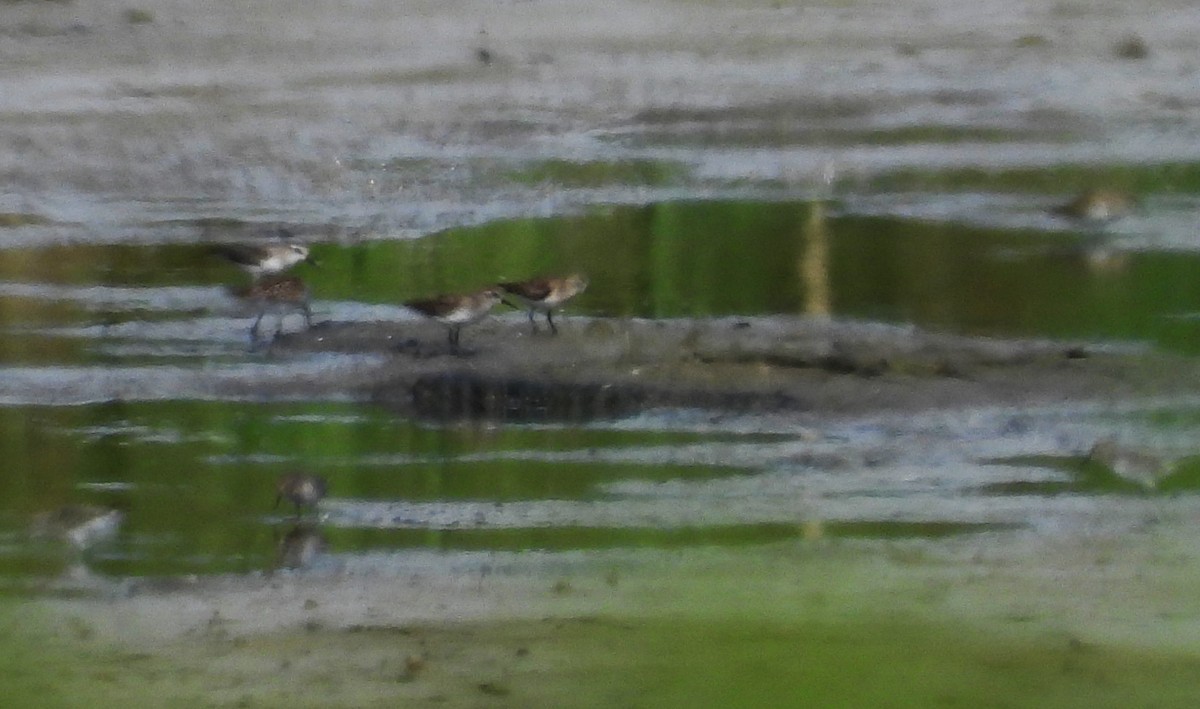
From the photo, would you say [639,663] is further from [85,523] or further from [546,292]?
[85,523]

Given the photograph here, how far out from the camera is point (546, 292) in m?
1.33

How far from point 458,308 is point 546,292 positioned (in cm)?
9

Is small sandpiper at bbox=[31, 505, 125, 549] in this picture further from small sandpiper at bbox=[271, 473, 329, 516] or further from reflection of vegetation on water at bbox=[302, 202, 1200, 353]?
reflection of vegetation on water at bbox=[302, 202, 1200, 353]

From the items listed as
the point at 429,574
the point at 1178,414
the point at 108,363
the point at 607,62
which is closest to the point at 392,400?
the point at 429,574

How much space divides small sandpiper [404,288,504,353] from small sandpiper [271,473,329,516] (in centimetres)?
20

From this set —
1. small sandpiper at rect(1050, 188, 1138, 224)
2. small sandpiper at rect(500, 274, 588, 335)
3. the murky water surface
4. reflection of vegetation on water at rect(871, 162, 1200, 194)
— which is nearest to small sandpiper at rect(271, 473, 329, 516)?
the murky water surface

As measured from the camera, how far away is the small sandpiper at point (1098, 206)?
1.33m

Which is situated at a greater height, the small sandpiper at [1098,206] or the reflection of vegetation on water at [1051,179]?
the reflection of vegetation on water at [1051,179]

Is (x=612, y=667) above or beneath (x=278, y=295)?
beneath

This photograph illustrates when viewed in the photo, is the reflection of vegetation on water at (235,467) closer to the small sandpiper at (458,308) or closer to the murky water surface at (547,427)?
the murky water surface at (547,427)

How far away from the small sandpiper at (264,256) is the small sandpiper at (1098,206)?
31.8 inches

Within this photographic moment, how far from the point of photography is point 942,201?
4.39 ft

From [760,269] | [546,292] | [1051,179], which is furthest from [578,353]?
[1051,179]

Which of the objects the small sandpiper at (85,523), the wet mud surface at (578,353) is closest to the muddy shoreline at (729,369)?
the wet mud surface at (578,353)
